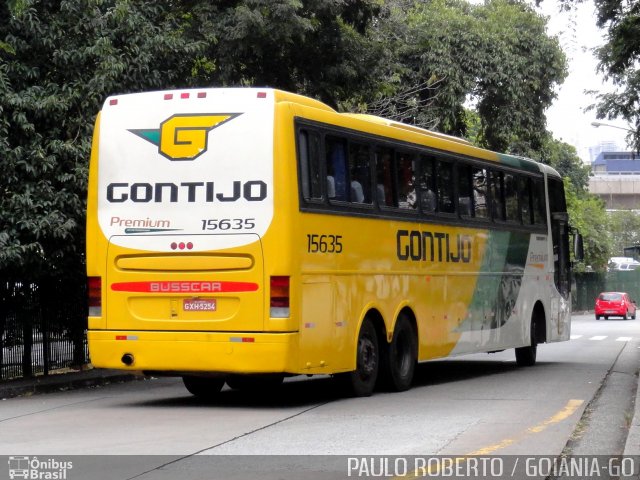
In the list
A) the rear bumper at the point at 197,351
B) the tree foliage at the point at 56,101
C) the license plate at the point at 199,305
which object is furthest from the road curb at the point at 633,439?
the tree foliage at the point at 56,101

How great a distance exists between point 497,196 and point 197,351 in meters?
8.05

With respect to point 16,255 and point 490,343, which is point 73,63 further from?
point 490,343

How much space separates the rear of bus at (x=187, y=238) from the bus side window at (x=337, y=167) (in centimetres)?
120

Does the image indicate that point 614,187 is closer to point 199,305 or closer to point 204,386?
point 204,386

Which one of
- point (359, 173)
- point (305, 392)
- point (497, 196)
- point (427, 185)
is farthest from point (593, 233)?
point (359, 173)

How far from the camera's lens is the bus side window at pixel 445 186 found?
17875mm

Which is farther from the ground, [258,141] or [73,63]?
[73,63]

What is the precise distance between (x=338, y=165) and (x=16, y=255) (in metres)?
4.16

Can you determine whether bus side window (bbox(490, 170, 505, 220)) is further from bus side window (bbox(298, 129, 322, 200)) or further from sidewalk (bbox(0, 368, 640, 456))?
bus side window (bbox(298, 129, 322, 200))

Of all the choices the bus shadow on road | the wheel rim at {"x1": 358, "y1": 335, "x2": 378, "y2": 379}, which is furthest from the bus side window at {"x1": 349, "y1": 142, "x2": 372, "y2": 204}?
the bus shadow on road

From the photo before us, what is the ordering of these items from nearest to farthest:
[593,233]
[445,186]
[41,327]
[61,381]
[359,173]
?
[359,173] → [61,381] → [445,186] → [41,327] → [593,233]

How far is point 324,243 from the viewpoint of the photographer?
14.4 meters

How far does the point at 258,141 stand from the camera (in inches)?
541

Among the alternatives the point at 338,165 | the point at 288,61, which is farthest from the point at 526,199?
the point at 338,165
